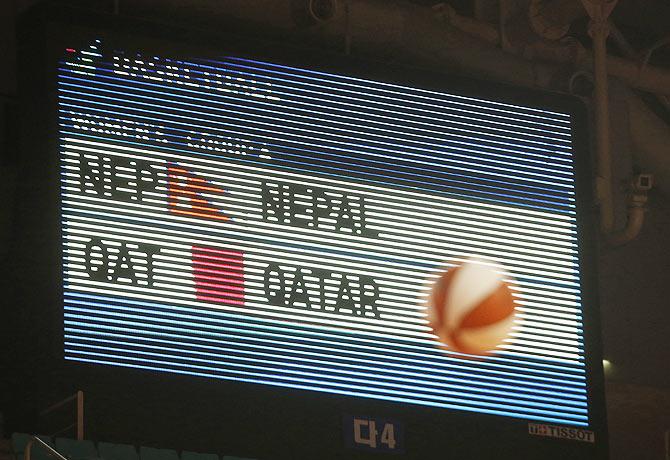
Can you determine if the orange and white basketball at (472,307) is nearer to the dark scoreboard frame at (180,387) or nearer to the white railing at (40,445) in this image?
the dark scoreboard frame at (180,387)

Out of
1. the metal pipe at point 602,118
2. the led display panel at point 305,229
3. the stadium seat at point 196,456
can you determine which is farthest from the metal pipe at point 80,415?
the metal pipe at point 602,118

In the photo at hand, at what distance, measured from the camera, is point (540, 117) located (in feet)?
18.0

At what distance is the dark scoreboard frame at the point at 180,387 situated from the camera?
4.44m

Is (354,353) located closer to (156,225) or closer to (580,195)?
(156,225)

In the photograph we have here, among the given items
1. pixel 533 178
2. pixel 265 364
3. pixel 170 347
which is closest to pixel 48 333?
pixel 170 347

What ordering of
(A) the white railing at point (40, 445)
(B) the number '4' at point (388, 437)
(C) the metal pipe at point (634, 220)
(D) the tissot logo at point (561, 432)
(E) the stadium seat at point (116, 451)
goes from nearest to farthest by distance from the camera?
(A) the white railing at point (40, 445) < (E) the stadium seat at point (116, 451) < (B) the number '4' at point (388, 437) < (D) the tissot logo at point (561, 432) < (C) the metal pipe at point (634, 220)

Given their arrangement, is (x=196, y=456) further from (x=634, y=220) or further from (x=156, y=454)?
(x=634, y=220)

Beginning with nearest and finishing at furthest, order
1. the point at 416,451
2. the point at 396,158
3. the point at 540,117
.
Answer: the point at 416,451
the point at 396,158
the point at 540,117

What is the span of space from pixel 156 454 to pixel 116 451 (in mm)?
125

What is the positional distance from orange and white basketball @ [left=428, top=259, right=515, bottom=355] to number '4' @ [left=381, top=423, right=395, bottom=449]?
0.40 metres

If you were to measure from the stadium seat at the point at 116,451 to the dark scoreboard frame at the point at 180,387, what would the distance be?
0.03 metres

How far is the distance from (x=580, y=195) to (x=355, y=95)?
975 mm

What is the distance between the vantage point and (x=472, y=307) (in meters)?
5.12

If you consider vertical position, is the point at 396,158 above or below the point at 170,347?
above
